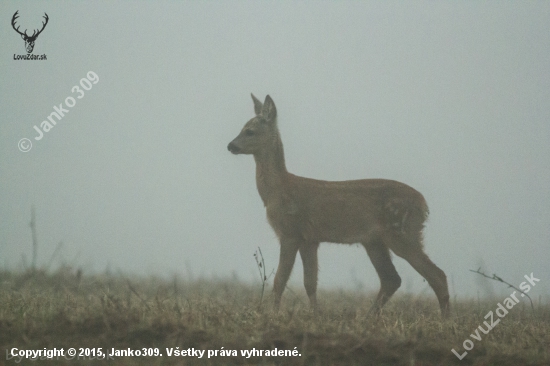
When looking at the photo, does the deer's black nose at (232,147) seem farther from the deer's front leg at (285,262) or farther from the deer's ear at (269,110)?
the deer's front leg at (285,262)

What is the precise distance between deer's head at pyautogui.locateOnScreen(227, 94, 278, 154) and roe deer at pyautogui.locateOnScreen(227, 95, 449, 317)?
0.66 metres

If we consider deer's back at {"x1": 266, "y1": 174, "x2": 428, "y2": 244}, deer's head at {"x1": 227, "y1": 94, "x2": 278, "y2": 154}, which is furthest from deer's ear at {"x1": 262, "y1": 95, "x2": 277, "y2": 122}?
deer's back at {"x1": 266, "y1": 174, "x2": 428, "y2": 244}

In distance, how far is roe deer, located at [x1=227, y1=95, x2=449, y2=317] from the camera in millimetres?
9047

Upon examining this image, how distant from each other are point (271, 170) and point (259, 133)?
0.57 meters

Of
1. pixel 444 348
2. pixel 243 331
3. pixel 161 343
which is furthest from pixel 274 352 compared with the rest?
pixel 444 348

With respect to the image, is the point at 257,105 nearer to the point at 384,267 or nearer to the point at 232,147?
the point at 232,147

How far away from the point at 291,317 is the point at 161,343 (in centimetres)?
119

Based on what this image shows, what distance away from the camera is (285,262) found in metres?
8.90

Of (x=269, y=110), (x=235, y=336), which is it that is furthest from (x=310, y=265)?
(x=235, y=336)

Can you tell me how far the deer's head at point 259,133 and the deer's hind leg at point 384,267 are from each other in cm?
201

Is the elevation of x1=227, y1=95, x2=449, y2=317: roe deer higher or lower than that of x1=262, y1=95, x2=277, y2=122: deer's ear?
lower

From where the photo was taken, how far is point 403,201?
9180 millimetres

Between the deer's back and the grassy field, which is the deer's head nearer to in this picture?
the deer's back

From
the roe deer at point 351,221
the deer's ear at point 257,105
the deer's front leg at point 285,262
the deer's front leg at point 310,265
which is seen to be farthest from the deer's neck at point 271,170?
the deer's front leg at point 310,265
